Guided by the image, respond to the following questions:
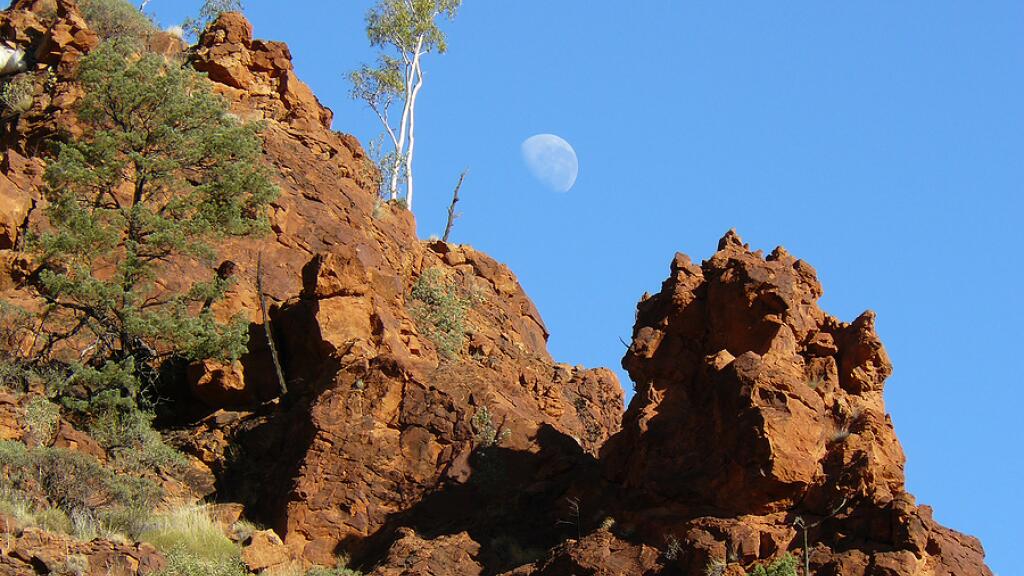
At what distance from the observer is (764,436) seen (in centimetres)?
2125

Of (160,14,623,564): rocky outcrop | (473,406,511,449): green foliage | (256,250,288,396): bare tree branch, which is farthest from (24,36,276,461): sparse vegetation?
(473,406,511,449): green foliage

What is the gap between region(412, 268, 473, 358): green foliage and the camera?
30.8 meters

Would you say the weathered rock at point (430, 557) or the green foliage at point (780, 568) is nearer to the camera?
the green foliage at point (780, 568)

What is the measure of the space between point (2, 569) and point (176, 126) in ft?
39.6

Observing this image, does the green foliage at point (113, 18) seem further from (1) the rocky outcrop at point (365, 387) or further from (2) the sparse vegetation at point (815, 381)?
(2) the sparse vegetation at point (815, 381)

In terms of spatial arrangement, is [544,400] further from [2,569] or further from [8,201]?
[2,569]

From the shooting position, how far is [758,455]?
2123cm

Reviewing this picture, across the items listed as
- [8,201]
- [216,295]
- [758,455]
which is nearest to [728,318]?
[758,455]

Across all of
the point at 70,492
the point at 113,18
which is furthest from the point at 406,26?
the point at 70,492

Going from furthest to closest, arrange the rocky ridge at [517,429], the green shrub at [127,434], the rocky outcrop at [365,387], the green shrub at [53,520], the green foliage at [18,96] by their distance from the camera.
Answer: the green foliage at [18,96] → the green shrub at [127,434] → the rocky outcrop at [365,387] → the green shrub at [53,520] → the rocky ridge at [517,429]

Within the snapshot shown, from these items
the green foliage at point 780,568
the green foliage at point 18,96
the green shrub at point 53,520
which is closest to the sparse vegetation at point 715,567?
the green foliage at point 780,568

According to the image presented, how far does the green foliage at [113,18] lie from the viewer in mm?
38531

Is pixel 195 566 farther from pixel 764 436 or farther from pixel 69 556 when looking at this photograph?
pixel 764 436

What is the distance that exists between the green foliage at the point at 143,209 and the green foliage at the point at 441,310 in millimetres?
4061
